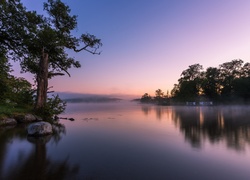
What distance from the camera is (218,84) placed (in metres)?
67.7

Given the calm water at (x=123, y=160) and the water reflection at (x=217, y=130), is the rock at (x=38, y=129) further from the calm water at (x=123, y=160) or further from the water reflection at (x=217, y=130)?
the water reflection at (x=217, y=130)

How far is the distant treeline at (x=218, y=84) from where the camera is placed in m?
60.0

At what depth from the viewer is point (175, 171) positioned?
534 cm

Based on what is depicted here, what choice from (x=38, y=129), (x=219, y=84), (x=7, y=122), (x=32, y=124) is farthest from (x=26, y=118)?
(x=219, y=84)

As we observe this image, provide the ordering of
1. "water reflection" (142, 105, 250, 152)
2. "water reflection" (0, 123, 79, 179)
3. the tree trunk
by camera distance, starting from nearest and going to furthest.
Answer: "water reflection" (0, 123, 79, 179)
"water reflection" (142, 105, 250, 152)
the tree trunk

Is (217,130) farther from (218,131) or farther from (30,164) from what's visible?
(30,164)

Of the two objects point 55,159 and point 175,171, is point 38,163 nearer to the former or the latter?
point 55,159

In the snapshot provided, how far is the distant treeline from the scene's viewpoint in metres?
60.0

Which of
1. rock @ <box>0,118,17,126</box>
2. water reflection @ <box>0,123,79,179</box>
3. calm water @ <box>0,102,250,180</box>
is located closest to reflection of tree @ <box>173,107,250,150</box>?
calm water @ <box>0,102,250,180</box>

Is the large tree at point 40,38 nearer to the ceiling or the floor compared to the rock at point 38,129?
nearer to the ceiling

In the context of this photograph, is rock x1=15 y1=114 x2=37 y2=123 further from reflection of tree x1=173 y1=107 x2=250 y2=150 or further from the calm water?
reflection of tree x1=173 y1=107 x2=250 y2=150

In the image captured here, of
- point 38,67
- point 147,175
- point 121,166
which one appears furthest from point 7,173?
point 38,67

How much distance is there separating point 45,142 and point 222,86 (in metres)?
73.3

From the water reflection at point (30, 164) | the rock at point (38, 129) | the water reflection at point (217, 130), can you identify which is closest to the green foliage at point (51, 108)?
the rock at point (38, 129)
